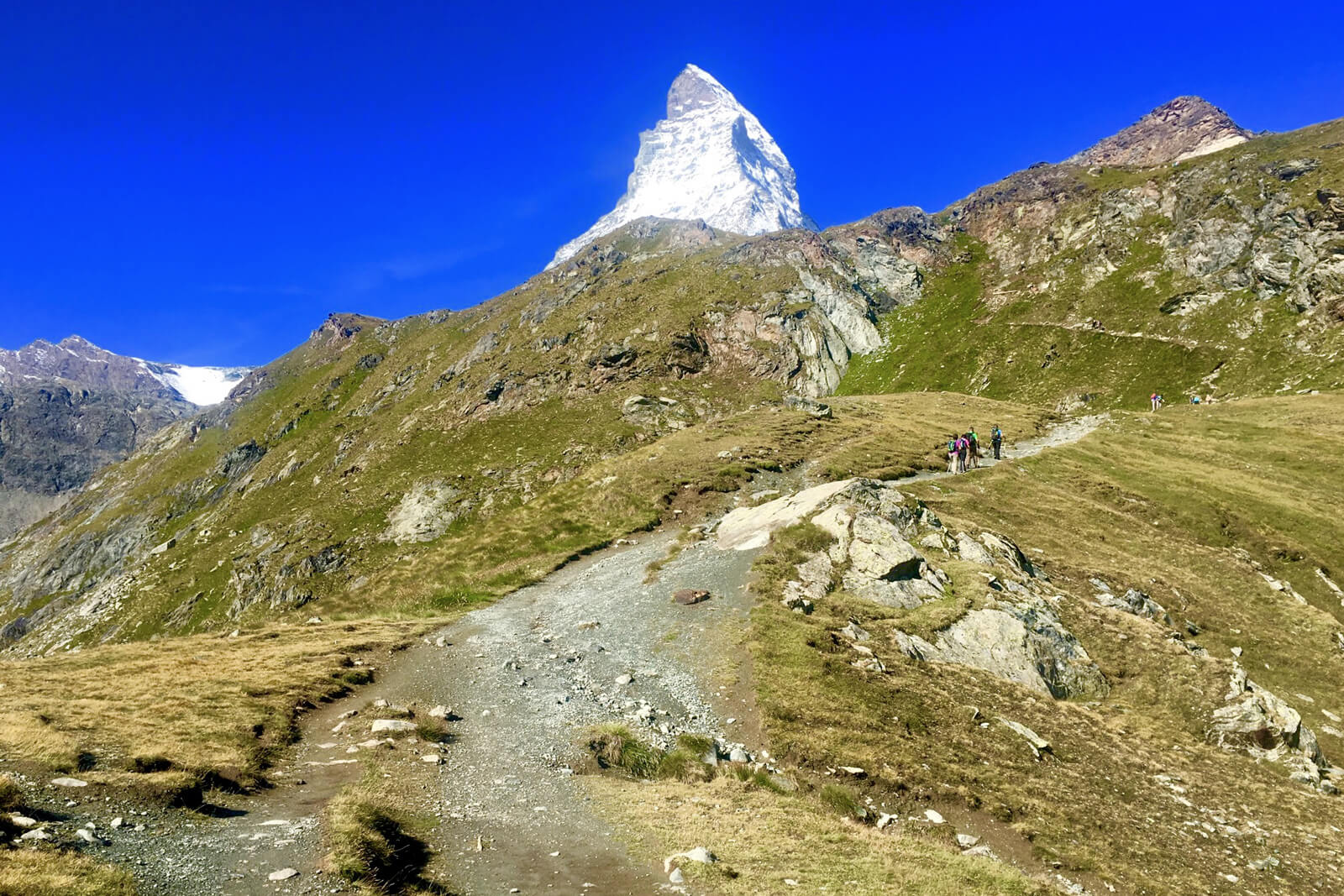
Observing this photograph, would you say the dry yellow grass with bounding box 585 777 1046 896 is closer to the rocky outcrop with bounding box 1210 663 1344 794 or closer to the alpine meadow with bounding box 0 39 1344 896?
the alpine meadow with bounding box 0 39 1344 896

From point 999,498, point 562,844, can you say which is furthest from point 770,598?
point 999,498

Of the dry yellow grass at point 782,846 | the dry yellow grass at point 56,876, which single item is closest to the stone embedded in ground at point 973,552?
the dry yellow grass at point 782,846

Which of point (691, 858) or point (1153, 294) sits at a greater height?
point (1153, 294)

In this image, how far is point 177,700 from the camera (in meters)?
20.0

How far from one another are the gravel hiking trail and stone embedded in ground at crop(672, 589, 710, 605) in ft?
1.53

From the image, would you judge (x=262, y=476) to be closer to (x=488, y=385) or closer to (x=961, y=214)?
Result: (x=488, y=385)

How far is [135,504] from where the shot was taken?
191 metres

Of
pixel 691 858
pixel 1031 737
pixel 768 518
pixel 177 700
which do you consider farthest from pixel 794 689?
pixel 177 700

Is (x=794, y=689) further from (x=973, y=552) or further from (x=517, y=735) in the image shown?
(x=973, y=552)

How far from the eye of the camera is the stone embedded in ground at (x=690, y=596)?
29.2 metres

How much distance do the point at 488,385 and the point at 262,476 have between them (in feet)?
241

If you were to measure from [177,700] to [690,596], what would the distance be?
19254 mm

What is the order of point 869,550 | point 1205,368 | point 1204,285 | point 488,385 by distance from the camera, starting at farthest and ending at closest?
point 488,385 < point 1204,285 < point 1205,368 < point 869,550

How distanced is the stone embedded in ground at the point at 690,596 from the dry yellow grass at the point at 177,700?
12974 millimetres
